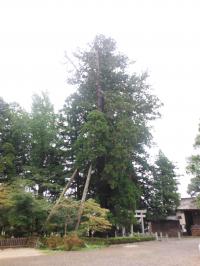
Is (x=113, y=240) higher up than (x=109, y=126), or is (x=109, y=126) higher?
(x=109, y=126)

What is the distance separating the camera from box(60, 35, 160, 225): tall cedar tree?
26.5 m

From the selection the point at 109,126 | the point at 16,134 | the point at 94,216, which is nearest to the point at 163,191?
the point at 109,126

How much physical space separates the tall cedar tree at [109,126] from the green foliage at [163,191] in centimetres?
270

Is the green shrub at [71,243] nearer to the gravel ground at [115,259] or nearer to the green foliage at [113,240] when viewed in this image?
the gravel ground at [115,259]

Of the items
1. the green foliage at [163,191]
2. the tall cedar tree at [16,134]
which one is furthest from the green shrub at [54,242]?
the green foliage at [163,191]

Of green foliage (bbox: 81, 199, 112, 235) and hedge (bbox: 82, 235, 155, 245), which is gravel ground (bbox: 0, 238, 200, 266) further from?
hedge (bbox: 82, 235, 155, 245)

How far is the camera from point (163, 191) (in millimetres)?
36281

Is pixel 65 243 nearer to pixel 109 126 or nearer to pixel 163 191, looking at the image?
pixel 109 126

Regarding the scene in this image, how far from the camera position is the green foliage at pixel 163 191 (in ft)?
117

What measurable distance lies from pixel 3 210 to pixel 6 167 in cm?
872

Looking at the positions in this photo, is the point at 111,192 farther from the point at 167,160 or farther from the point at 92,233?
the point at 167,160

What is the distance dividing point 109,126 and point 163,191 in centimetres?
1244

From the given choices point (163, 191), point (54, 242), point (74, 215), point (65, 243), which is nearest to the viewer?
point (65, 243)

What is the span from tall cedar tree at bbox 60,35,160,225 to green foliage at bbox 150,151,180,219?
2695 millimetres
